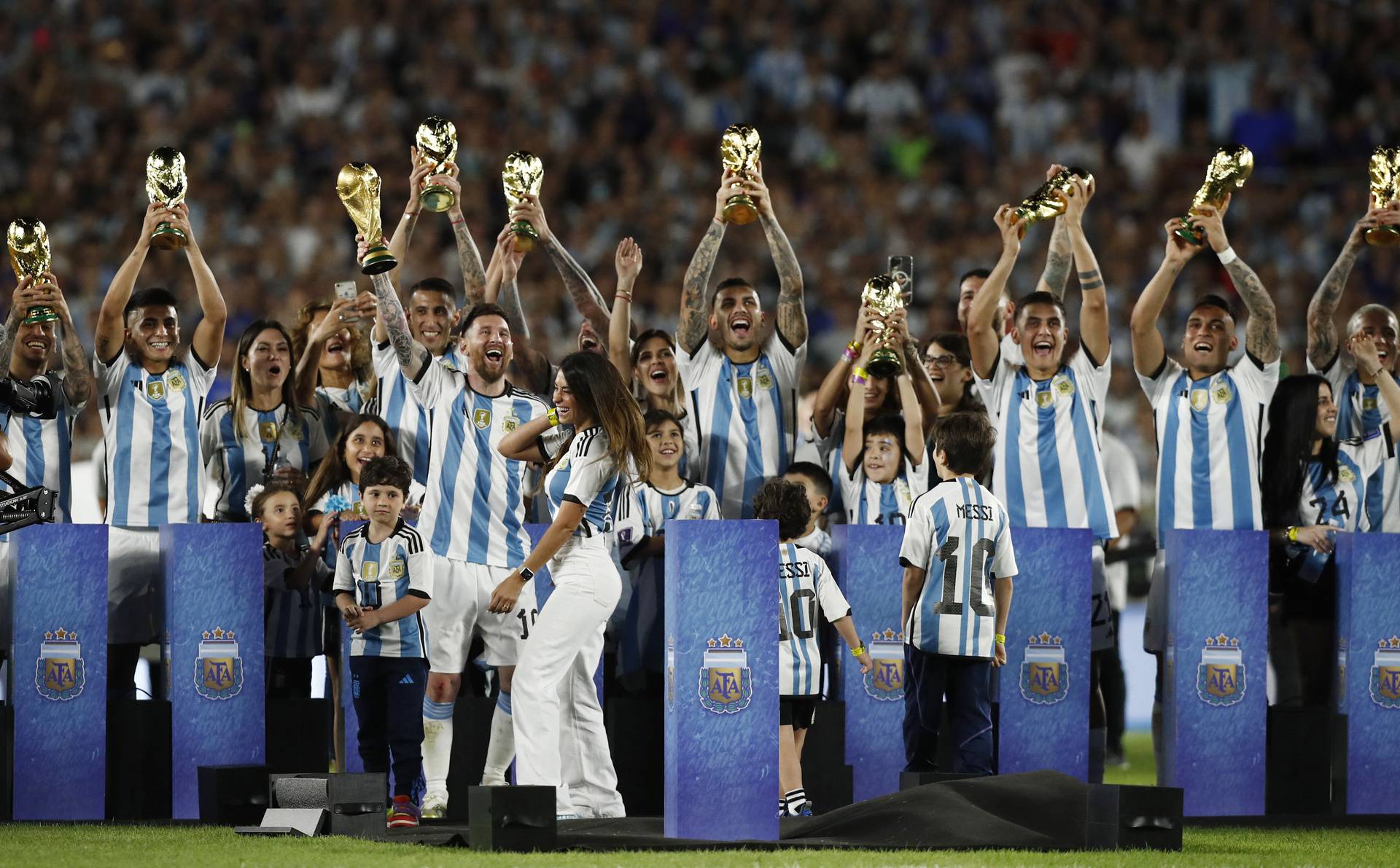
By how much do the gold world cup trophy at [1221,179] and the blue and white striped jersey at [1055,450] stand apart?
705mm

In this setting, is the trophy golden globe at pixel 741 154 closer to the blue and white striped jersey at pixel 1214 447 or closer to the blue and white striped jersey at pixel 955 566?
the blue and white striped jersey at pixel 955 566

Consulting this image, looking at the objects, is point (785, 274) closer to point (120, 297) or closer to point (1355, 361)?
point (1355, 361)

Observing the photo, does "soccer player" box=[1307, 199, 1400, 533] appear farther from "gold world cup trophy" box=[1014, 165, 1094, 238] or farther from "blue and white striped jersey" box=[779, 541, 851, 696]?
"blue and white striped jersey" box=[779, 541, 851, 696]

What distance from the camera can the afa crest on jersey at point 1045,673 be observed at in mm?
8156

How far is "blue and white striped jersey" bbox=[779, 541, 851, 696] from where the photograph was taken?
A: 7797 mm

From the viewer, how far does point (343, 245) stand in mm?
16422

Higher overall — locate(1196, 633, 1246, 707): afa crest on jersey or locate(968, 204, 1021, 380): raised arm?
locate(968, 204, 1021, 380): raised arm

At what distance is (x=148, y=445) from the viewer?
8.52m

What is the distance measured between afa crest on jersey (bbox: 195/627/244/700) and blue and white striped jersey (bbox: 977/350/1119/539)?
3.48 m

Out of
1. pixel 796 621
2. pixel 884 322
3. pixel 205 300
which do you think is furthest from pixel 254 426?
pixel 884 322

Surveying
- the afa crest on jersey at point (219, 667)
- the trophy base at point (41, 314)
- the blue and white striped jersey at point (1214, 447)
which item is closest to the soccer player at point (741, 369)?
the blue and white striped jersey at point (1214, 447)

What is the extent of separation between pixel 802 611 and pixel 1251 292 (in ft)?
8.70

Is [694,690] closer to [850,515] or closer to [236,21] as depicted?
[850,515]

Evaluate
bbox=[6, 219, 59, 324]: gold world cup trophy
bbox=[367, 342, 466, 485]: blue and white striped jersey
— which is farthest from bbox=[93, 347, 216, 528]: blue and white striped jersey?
bbox=[367, 342, 466, 485]: blue and white striped jersey
